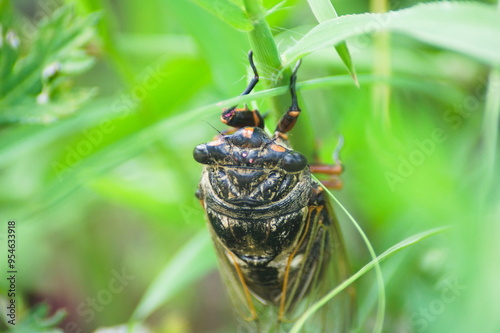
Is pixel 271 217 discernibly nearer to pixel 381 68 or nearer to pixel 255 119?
pixel 255 119

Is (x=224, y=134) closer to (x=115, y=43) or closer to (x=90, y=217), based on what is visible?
(x=115, y=43)

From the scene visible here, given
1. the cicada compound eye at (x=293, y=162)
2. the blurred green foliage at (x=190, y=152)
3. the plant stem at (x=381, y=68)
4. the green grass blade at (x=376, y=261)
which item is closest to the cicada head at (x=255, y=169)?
the cicada compound eye at (x=293, y=162)

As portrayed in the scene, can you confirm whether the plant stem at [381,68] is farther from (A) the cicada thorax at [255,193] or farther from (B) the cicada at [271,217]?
(A) the cicada thorax at [255,193]

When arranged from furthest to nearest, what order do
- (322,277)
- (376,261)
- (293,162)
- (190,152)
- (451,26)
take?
(190,152) → (322,277) → (293,162) → (376,261) → (451,26)

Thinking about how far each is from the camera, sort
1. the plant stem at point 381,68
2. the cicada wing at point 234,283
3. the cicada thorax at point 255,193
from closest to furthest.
→ the cicada thorax at point 255,193 → the cicada wing at point 234,283 → the plant stem at point 381,68

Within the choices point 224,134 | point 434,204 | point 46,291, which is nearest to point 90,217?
point 46,291

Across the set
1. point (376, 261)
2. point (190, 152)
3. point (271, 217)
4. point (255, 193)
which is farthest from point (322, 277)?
point (190, 152)
